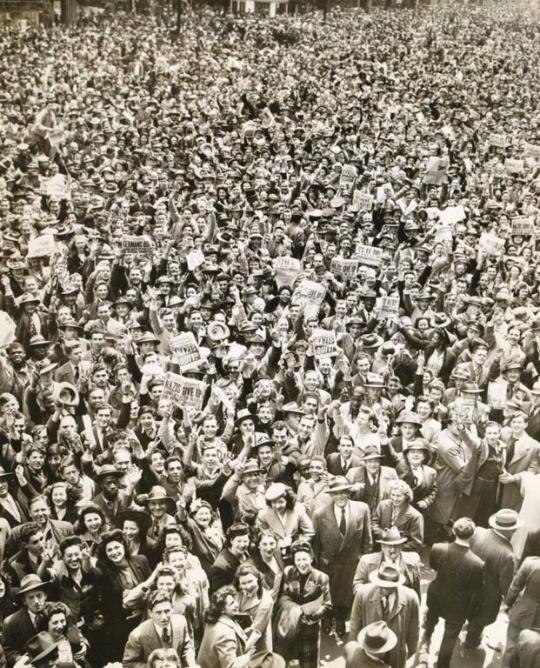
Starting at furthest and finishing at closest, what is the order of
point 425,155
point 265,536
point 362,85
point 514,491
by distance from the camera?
point 362,85
point 425,155
point 514,491
point 265,536

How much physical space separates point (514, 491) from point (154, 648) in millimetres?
3558

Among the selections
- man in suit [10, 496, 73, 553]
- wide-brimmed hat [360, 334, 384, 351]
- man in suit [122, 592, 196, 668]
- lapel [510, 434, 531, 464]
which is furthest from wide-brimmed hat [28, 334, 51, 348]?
lapel [510, 434, 531, 464]

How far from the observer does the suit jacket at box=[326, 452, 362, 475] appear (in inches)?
259

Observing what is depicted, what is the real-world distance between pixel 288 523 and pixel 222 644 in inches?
A: 52.5

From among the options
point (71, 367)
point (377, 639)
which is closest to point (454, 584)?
point (377, 639)

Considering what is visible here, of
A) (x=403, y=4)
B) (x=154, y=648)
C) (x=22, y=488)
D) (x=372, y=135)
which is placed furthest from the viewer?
(x=403, y=4)

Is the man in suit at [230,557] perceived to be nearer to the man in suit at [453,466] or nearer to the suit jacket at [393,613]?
the suit jacket at [393,613]

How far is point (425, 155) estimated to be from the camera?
16375mm

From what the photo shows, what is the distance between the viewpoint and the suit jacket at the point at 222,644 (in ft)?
15.8

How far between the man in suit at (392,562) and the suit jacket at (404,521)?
24.6 inches

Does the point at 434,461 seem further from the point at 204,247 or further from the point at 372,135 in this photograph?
the point at 372,135

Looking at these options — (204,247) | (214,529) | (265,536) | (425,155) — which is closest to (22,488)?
(214,529)

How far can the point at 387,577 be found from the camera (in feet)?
17.0

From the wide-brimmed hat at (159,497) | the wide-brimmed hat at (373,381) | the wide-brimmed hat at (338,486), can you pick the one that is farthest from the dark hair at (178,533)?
the wide-brimmed hat at (373,381)
